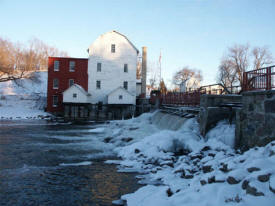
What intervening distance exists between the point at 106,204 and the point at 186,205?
7.54ft

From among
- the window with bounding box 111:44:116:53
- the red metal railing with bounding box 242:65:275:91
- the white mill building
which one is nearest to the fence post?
the red metal railing with bounding box 242:65:275:91

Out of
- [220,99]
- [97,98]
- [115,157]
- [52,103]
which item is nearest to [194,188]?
[115,157]

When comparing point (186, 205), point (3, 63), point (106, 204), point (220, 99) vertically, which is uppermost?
point (3, 63)

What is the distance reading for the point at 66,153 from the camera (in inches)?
500

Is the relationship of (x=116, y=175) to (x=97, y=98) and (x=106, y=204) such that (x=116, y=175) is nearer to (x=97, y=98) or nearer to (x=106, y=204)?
(x=106, y=204)

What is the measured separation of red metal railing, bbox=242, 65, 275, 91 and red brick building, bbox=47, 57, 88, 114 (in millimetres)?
35219

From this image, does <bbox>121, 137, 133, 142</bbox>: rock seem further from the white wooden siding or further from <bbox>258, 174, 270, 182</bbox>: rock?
the white wooden siding

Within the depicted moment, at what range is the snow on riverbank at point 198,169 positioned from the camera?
15.7 feet

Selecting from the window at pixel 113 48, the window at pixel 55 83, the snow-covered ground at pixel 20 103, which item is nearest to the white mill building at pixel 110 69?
the window at pixel 113 48

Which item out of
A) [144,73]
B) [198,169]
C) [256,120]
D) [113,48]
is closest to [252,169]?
[198,169]

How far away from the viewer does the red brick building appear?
141ft

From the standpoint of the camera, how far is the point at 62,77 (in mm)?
43281

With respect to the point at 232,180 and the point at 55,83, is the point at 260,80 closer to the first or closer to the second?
the point at 232,180

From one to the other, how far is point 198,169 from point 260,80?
4.17 m
